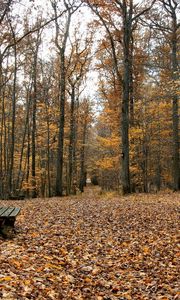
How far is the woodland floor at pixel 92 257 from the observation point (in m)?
5.10

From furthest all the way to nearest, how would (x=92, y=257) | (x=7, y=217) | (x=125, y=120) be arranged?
(x=125, y=120) → (x=7, y=217) → (x=92, y=257)

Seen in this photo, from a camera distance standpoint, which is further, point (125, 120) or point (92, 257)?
point (125, 120)

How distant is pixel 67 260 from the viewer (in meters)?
6.54

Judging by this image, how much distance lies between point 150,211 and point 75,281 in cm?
629

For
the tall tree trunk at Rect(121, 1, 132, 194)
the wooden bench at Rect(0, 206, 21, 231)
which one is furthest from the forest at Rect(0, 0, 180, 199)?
the wooden bench at Rect(0, 206, 21, 231)

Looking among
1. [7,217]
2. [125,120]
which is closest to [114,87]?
[125,120]

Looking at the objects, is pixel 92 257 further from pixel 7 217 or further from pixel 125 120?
pixel 125 120

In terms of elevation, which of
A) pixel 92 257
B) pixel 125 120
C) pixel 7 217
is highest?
pixel 125 120

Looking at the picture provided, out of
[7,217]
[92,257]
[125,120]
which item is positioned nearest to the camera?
[92,257]

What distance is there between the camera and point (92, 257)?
691cm

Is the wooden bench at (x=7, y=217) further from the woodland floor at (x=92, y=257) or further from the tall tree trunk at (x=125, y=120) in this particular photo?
the tall tree trunk at (x=125, y=120)

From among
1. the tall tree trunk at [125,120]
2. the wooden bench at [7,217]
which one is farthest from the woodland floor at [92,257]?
the tall tree trunk at [125,120]

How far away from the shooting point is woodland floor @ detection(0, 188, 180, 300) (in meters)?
5.10

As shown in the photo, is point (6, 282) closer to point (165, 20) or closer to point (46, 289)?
point (46, 289)
